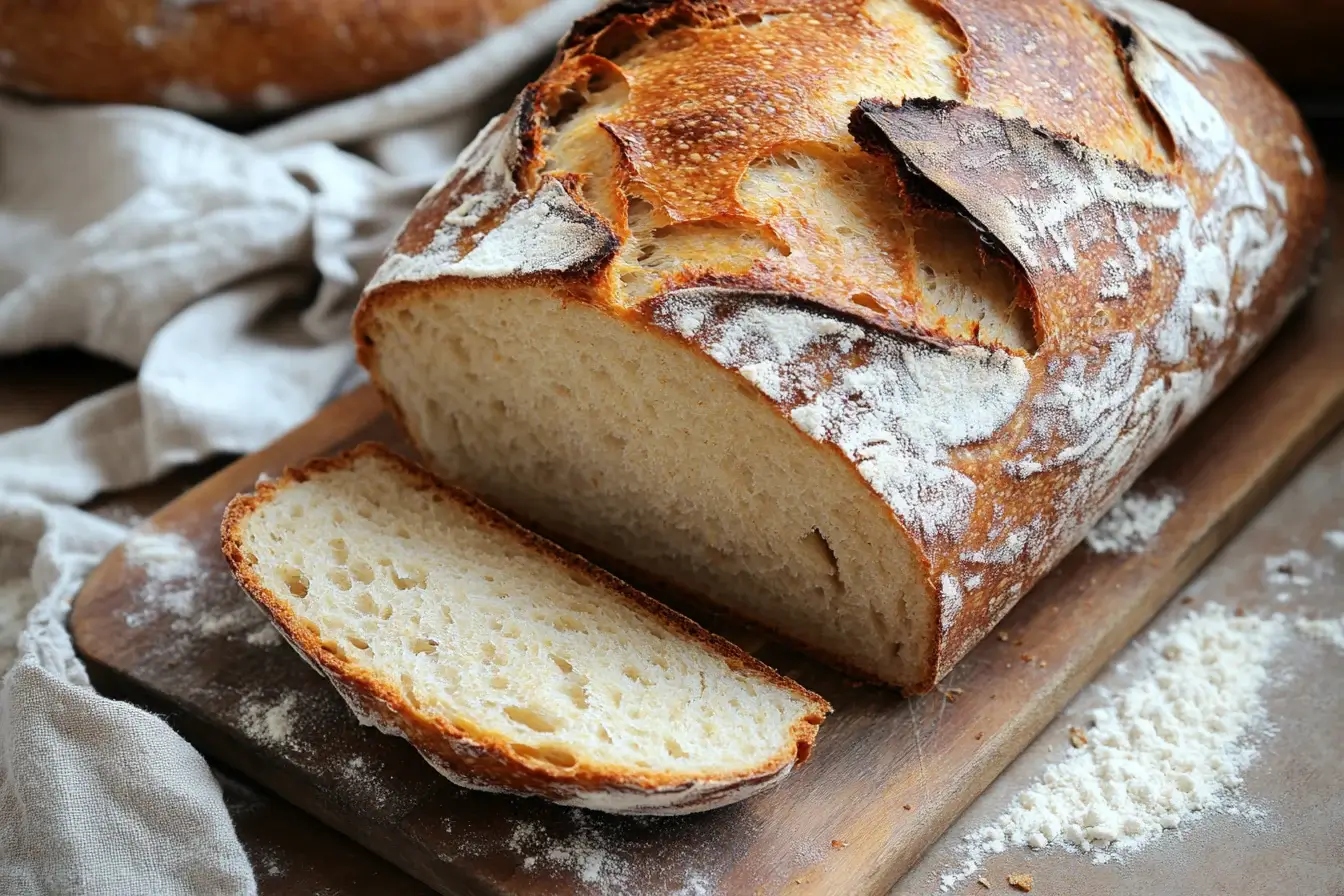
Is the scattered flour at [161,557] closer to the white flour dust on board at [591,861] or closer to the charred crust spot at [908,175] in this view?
the white flour dust on board at [591,861]

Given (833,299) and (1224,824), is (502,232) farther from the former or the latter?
(1224,824)

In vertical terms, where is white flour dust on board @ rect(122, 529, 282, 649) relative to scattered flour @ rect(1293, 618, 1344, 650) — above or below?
below

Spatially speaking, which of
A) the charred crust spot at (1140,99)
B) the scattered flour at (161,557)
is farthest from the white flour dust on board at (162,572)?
the charred crust spot at (1140,99)

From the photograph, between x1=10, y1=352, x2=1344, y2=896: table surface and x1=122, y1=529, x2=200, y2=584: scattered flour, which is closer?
x1=10, y1=352, x2=1344, y2=896: table surface

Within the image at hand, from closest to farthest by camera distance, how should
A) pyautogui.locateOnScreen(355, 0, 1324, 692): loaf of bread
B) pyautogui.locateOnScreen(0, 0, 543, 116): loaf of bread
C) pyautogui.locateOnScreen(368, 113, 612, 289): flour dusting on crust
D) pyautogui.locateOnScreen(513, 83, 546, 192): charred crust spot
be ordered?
pyautogui.locateOnScreen(355, 0, 1324, 692): loaf of bread, pyautogui.locateOnScreen(368, 113, 612, 289): flour dusting on crust, pyautogui.locateOnScreen(513, 83, 546, 192): charred crust spot, pyautogui.locateOnScreen(0, 0, 543, 116): loaf of bread

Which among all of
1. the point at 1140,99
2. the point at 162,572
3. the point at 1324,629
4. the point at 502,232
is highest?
the point at 1140,99

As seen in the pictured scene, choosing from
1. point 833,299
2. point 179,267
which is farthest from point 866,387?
point 179,267

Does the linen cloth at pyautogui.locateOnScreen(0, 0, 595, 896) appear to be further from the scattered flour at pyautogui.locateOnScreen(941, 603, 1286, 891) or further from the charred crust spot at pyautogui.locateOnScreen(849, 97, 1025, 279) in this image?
the scattered flour at pyautogui.locateOnScreen(941, 603, 1286, 891)

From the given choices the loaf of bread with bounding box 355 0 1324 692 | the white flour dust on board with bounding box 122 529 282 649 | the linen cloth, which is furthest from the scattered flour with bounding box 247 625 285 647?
the loaf of bread with bounding box 355 0 1324 692
